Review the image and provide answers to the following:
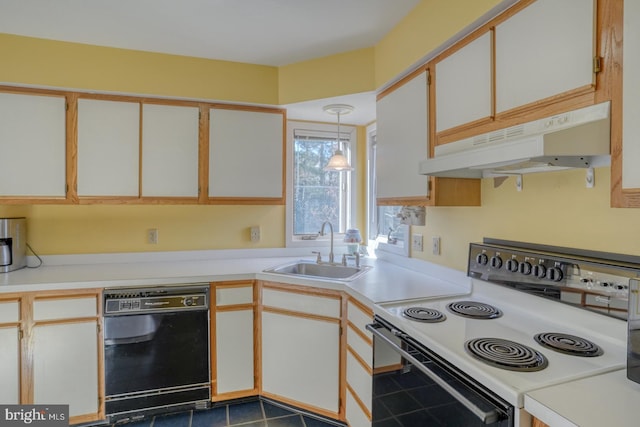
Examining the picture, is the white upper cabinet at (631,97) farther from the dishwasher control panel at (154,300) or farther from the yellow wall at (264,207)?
the dishwasher control panel at (154,300)

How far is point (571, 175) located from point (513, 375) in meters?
0.87

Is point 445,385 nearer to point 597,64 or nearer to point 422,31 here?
point 597,64

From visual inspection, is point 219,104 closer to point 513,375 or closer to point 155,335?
point 155,335

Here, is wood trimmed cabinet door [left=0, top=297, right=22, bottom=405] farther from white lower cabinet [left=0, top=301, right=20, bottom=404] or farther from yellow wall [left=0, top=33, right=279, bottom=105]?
yellow wall [left=0, top=33, right=279, bottom=105]

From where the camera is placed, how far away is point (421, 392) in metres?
1.20

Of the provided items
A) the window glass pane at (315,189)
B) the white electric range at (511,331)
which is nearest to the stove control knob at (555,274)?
the white electric range at (511,331)

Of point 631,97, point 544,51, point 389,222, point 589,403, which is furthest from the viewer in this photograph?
point 389,222

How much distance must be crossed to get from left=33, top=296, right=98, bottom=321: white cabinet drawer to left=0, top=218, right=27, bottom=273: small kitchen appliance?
0.50 meters

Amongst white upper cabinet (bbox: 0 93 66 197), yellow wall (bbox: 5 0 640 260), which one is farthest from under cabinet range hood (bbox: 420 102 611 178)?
white upper cabinet (bbox: 0 93 66 197)

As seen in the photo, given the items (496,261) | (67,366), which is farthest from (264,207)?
(496,261)

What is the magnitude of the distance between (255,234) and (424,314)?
5.79 ft

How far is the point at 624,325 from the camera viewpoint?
3.63 feet

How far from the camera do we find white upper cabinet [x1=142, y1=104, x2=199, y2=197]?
2352 mm

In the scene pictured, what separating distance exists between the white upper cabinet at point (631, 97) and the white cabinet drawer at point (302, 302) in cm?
142
